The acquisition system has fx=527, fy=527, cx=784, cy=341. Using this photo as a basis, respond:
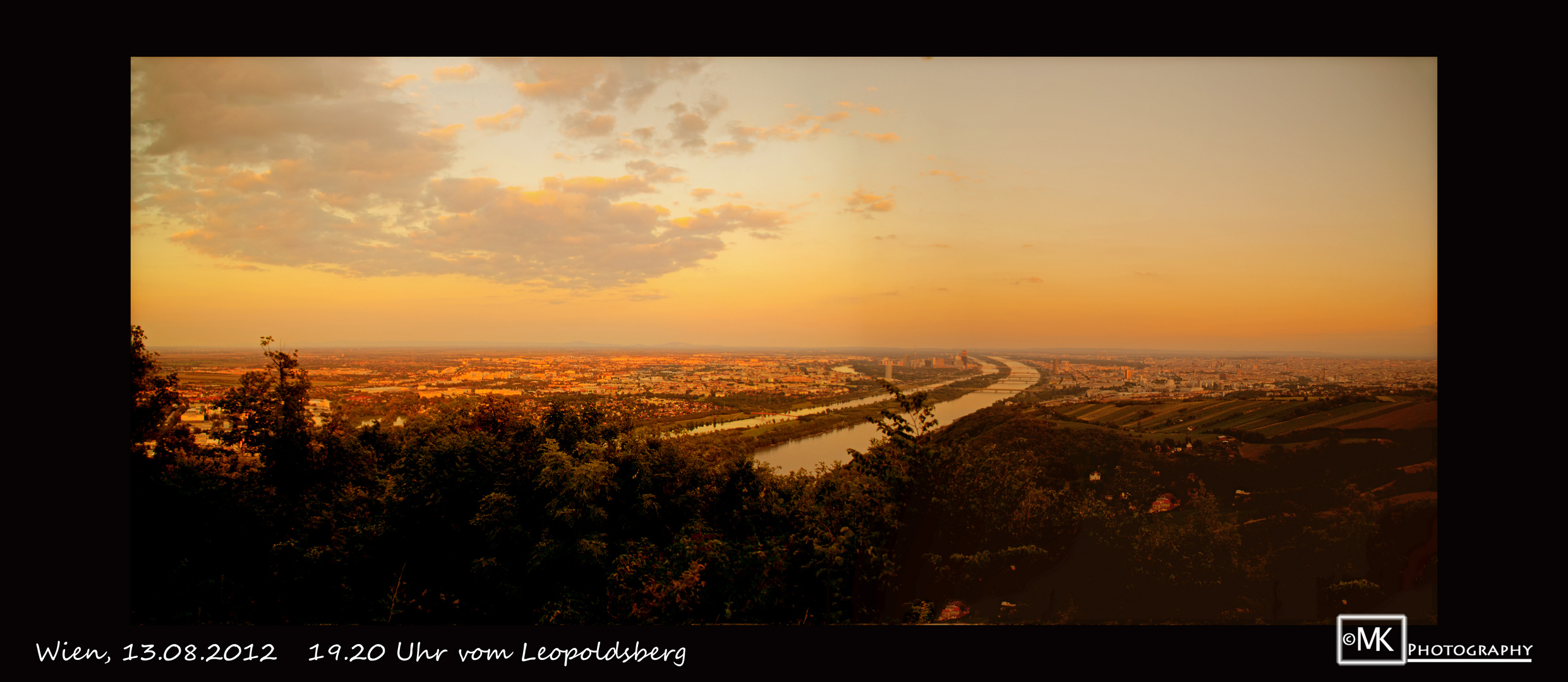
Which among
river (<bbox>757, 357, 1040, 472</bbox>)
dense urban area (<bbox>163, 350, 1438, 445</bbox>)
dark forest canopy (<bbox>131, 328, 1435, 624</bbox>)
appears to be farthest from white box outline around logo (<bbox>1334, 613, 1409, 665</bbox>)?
river (<bbox>757, 357, 1040, 472</bbox>)

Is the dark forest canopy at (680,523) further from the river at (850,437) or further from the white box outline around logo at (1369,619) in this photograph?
the white box outline around logo at (1369,619)

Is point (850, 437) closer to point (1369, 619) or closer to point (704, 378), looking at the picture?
point (704, 378)

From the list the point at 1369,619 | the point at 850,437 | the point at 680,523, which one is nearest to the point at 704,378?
the point at 680,523

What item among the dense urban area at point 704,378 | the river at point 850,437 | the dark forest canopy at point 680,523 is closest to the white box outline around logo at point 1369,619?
the dark forest canopy at point 680,523

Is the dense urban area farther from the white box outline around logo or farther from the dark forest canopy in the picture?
the white box outline around logo

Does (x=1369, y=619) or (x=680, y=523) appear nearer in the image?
(x=1369, y=619)

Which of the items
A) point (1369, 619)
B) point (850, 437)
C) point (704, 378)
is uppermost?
point (704, 378)

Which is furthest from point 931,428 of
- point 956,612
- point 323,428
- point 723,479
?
point 323,428
